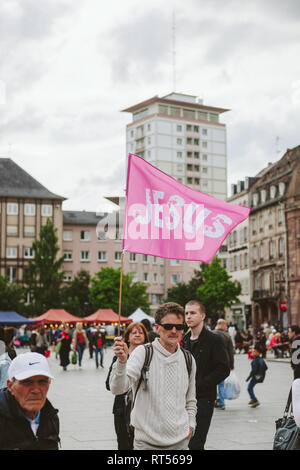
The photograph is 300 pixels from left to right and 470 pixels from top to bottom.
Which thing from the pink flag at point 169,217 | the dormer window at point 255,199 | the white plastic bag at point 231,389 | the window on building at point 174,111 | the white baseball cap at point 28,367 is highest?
the window on building at point 174,111

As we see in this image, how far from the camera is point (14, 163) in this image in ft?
375

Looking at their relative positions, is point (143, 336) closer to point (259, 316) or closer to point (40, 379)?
point (40, 379)

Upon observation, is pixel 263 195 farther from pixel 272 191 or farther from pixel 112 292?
pixel 112 292

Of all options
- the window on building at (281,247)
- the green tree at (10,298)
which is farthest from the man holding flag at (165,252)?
the green tree at (10,298)

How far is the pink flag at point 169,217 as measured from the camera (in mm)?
6816

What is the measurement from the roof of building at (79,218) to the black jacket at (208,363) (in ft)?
344

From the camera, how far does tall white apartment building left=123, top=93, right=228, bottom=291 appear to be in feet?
378

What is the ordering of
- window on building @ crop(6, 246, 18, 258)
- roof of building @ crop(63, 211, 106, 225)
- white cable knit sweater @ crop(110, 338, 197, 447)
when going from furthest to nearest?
roof of building @ crop(63, 211, 106, 225), window on building @ crop(6, 246, 18, 258), white cable knit sweater @ crop(110, 338, 197, 447)

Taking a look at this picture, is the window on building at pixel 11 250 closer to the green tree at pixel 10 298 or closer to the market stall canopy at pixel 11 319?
the green tree at pixel 10 298

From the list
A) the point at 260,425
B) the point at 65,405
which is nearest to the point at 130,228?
the point at 260,425

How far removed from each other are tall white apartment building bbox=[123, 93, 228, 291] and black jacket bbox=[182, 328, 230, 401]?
105m

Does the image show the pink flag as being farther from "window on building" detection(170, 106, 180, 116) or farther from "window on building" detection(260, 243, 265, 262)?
"window on building" detection(170, 106, 180, 116)

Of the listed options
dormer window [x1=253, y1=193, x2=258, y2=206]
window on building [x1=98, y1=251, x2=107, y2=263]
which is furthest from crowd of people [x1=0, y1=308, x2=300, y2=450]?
window on building [x1=98, y1=251, x2=107, y2=263]

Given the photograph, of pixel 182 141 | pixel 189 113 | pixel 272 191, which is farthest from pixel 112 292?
pixel 189 113
